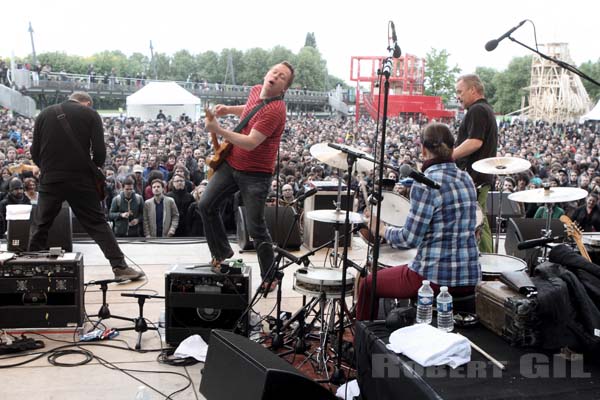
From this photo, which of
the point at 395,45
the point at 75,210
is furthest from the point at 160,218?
the point at 395,45

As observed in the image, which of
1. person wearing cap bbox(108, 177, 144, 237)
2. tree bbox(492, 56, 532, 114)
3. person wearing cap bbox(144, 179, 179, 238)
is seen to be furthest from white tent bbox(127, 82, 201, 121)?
tree bbox(492, 56, 532, 114)

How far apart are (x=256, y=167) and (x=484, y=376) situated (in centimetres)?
212

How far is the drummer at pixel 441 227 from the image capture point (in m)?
3.01

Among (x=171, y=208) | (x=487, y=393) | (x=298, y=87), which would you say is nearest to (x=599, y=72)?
(x=298, y=87)

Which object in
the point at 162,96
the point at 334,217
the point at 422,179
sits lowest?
the point at 334,217

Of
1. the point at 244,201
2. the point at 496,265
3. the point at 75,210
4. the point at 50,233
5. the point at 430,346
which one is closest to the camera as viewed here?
the point at 430,346

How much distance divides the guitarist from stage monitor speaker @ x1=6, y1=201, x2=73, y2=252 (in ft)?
7.32

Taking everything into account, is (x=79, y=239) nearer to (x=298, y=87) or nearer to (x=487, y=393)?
(x=487, y=393)

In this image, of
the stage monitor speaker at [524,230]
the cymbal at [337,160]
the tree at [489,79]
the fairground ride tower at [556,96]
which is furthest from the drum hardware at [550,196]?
the tree at [489,79]

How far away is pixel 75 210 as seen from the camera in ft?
15.2

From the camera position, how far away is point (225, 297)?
3643 millimetres

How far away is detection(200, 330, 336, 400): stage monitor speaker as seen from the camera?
236 centimetres

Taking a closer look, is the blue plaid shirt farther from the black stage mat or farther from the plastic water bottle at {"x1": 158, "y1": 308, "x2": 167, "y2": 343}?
the plastic water bottle at {"x1": 158, "y1": 308, "x2": 167, "y2": 343}

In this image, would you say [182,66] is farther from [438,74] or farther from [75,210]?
[75,210]
